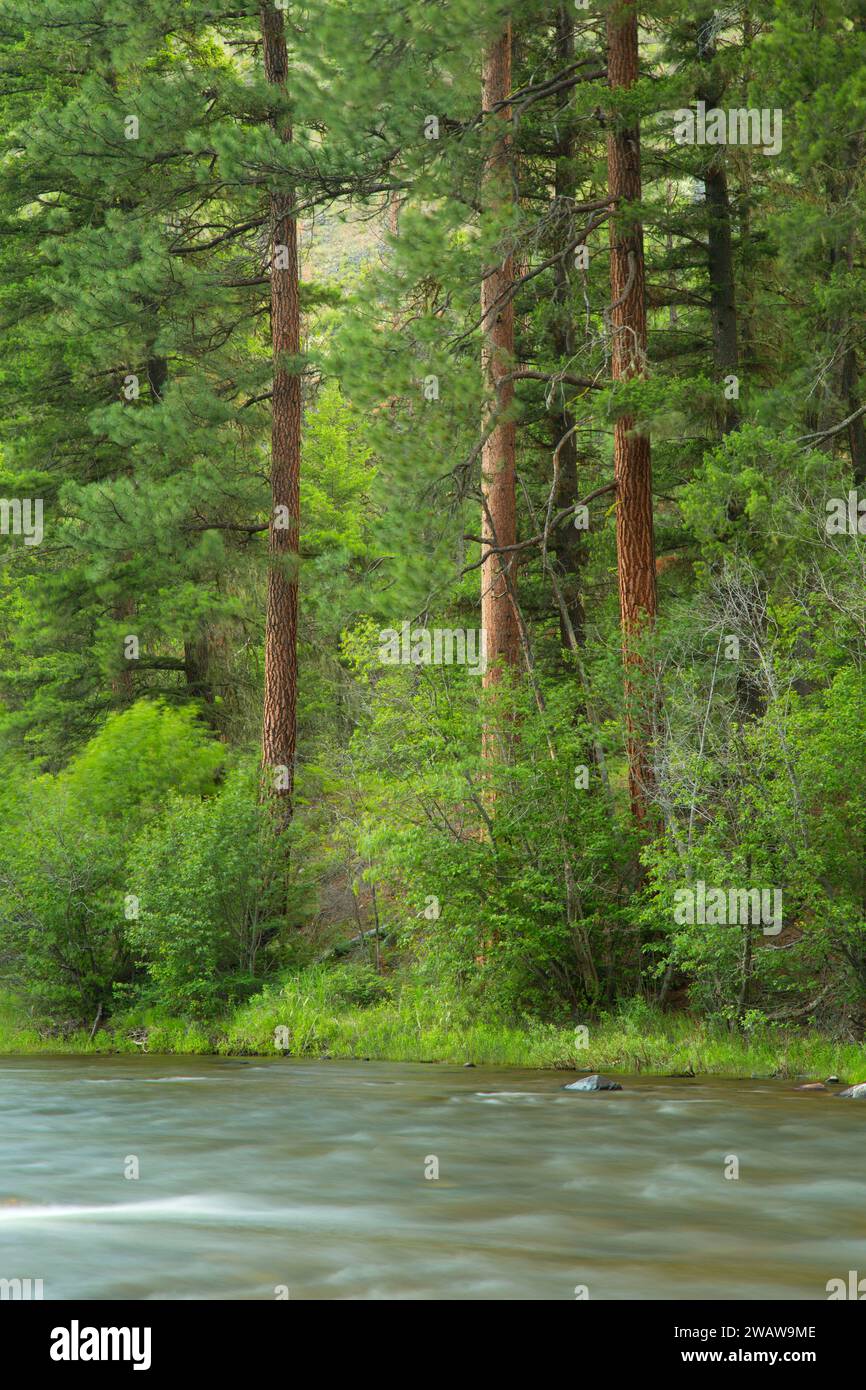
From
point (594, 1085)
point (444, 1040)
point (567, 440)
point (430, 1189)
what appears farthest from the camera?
point (567, 440)

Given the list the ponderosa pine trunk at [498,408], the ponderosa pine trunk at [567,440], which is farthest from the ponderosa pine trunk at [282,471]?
the ponderosa pine trunk at [567,440]

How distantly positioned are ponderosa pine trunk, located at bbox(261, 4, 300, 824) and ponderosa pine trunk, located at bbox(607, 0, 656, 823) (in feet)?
20.0

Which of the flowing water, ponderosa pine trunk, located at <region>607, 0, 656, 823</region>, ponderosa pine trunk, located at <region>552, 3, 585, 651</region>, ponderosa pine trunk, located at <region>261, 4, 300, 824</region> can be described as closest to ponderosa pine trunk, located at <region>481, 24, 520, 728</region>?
ponderosa pine trunk, located at <region>607, 0, 656, 823</region>

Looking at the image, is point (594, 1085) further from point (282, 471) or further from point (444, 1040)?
point (282, 471)

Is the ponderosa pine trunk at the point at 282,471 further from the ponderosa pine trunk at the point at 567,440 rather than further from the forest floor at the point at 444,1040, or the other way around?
the forest floor at the point at 444,1040

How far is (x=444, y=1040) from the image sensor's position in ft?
55.9

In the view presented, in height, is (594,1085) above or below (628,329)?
below

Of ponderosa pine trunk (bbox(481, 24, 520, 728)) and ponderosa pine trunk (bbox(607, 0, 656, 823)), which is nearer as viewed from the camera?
ponderosa pine trunk (bbox(607, 0, 656, 823))

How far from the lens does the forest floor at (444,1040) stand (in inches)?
576

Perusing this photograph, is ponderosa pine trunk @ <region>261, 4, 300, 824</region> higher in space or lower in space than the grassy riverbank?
higher

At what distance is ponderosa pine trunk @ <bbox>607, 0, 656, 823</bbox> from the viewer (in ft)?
58.4

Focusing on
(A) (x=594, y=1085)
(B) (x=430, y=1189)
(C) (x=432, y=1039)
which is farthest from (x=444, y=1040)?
(B) (x=430, y=1189)

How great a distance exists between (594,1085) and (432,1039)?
3686mm

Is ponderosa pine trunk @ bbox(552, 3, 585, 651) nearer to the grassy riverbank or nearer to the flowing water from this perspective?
the grassy riverbank
